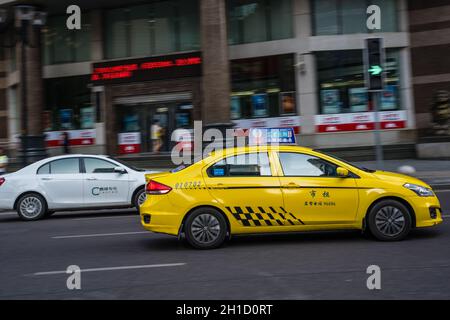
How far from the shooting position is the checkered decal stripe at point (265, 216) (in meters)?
7.99

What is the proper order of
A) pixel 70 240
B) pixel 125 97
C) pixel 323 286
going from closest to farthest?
1. pixel 323 286
2. pixel 70 240
3. pixel 125 97

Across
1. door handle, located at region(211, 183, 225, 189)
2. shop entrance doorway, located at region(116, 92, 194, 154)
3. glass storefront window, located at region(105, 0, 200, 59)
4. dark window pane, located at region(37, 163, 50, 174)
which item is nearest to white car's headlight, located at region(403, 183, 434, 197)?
door handle, located at region(211, 183, 225, 189)

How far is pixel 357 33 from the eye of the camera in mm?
24156

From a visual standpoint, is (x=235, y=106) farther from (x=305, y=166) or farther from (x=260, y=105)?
(x=305, y=166)

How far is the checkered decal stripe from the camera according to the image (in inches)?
314

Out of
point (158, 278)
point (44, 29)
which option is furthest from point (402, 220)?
point (44, 29)

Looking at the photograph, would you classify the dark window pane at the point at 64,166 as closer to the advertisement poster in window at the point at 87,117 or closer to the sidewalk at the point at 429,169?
the sidewalk at the point at 429,169

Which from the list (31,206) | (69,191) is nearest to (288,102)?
(69,191)

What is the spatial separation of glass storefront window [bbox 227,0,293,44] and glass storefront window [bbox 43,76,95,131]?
8039 mm

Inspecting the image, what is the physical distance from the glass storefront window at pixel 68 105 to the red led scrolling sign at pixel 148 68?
1.18 m

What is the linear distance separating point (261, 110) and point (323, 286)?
19.5m

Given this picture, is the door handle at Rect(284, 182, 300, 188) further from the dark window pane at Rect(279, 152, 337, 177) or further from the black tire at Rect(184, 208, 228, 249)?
the black tire at Rect(184, 208, 228, 249)
